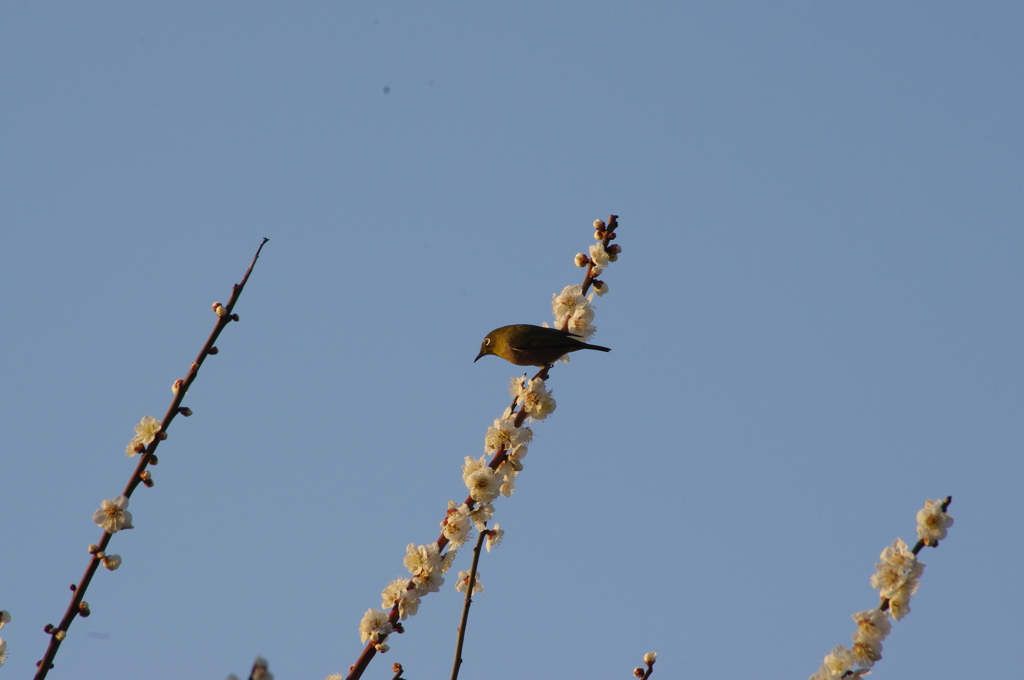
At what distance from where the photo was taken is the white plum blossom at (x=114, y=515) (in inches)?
163

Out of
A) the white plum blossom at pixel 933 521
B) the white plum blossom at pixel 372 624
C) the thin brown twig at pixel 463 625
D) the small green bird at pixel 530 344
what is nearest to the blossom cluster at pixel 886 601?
the white plum blossom at pixel 933 521

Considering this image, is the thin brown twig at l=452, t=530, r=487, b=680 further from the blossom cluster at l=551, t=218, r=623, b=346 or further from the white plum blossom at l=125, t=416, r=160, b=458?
the blossom cluster at l=551, t=218, r=623, b=346

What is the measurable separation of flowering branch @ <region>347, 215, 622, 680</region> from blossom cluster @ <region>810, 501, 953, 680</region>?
190cm

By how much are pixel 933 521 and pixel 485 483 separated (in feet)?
7.44

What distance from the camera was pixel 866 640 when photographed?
4.49 m

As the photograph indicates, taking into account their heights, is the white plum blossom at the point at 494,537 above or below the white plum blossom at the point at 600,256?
below

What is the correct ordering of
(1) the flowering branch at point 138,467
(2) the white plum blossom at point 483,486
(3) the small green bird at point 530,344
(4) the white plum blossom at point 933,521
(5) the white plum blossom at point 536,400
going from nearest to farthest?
1. (1) the flowering branch at point 138,467
2. (4) the white plum blossom at point 933,521
3. (2) the white plum blossom at point 483,486
4. (5) the white plum blossom at point 536,400
5. (3) the small green bird at point 530,344

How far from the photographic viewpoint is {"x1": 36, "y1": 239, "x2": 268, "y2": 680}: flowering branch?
12.4 ft

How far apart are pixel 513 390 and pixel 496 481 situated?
0.72 m

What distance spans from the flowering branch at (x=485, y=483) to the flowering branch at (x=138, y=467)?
48.1 inches

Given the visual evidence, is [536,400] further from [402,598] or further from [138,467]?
[138,467]

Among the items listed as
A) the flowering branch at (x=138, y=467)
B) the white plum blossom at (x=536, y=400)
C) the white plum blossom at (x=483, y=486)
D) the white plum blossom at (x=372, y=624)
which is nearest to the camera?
the flowering branch at (x=138, y=467)

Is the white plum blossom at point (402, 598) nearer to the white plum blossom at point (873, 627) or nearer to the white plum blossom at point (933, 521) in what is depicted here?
the white plum blossom at point (873, 627)

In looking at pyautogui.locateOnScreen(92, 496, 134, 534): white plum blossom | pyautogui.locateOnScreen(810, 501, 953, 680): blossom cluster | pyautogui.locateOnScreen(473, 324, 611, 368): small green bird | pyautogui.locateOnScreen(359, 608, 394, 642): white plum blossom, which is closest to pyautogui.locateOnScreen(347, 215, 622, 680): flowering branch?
pyautogui.locateOnScreen(359, 608, 394, 642): white plum blossom
